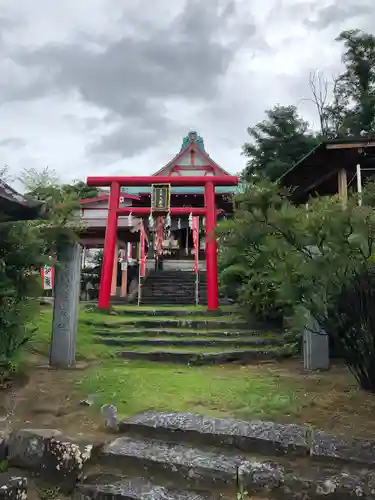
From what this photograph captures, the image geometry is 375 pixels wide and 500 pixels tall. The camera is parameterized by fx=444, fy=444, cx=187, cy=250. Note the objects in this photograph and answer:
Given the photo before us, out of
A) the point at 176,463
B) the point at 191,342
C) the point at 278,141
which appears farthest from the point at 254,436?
the point at 278,141

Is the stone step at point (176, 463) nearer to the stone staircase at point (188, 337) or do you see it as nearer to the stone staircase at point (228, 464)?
the stone staircase at point (228, 464)

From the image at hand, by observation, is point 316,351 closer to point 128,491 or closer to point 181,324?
point 181,324

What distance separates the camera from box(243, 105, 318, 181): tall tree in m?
27.5

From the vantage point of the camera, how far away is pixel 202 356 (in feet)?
25.1

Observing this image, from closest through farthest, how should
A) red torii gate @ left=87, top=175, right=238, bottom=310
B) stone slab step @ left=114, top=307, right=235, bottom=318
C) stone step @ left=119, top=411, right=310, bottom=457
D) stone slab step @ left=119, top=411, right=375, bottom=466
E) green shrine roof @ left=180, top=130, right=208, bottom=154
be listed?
1. stone slab step @ left=119, top=411, right=375, bottom=466
2. stone step @ left=119, top=411, right=310, bottom=457
3. stone slab step @ left=114, top=307, right=235, bottom=318
4. red torii gate @ left=87, top=175, right=238, bottom=310
5. green shrine roof @ left=180, top=130, right=208, bottom=154

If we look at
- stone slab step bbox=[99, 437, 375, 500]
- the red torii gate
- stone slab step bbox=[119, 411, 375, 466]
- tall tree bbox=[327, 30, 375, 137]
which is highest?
tall tree bbox=[327, 30, 375, 137]

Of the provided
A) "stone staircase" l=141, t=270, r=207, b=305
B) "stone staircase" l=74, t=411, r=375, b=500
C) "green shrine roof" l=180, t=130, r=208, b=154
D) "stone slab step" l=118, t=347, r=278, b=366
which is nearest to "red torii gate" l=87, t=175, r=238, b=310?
"stone staircase" l=141, t=270, r=207, b=305

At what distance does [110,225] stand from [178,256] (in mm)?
10632

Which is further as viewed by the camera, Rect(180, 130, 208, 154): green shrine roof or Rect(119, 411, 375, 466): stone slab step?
Rect(180, 130, 208, 154): green shrine roof

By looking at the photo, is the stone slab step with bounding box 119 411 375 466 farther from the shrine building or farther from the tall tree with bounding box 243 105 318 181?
the tall tree with bounding box 243 105 318 181

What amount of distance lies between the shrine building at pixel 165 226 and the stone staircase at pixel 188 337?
7796mm

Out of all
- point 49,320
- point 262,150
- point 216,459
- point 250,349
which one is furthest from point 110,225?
point 262,150

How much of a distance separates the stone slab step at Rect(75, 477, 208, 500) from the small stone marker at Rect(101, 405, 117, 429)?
784 mm

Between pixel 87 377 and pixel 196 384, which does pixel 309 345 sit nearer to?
pixel 196 384
